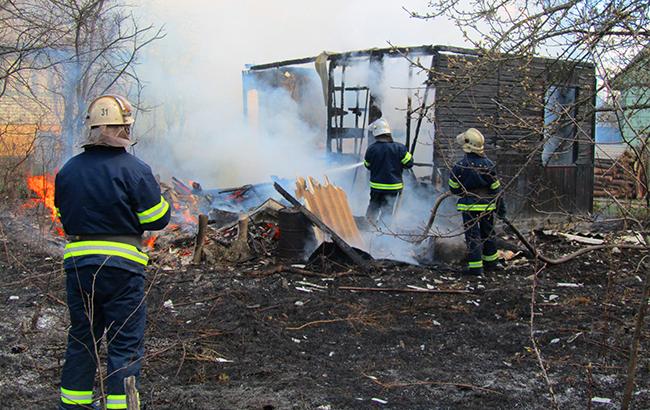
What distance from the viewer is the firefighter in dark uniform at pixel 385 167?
8578mm

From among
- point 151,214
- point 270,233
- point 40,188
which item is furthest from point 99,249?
point 40,188

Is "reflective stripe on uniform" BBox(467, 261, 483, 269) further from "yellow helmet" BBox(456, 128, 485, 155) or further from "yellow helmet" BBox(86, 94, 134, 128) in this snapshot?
"yellow helmet" BBox(86, 94, 134, 128)

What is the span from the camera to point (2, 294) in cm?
628

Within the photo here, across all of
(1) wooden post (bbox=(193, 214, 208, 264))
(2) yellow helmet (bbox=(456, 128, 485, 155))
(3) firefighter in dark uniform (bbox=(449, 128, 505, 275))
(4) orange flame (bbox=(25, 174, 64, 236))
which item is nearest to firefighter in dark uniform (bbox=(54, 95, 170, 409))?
(1) wooden post (bbox=(193, 214, 208, 264))

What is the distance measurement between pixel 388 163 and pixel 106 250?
5.63 m

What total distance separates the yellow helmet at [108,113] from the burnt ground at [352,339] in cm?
164

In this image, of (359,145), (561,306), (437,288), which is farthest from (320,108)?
(561,306)

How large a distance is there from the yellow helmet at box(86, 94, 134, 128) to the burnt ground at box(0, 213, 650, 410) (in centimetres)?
164

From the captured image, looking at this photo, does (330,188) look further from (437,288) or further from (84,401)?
(84,401)

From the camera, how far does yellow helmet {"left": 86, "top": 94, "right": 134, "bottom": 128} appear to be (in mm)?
3553

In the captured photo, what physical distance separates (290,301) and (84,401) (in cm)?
297

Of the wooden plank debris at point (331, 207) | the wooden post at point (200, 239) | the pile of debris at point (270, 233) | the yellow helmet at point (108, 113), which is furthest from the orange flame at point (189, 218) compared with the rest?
the yellow helmet at point (108, 113)

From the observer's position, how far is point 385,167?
859 centimetres

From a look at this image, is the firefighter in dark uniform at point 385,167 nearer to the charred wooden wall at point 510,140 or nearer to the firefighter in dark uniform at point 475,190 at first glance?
the charred wooden wall at point 510,140
